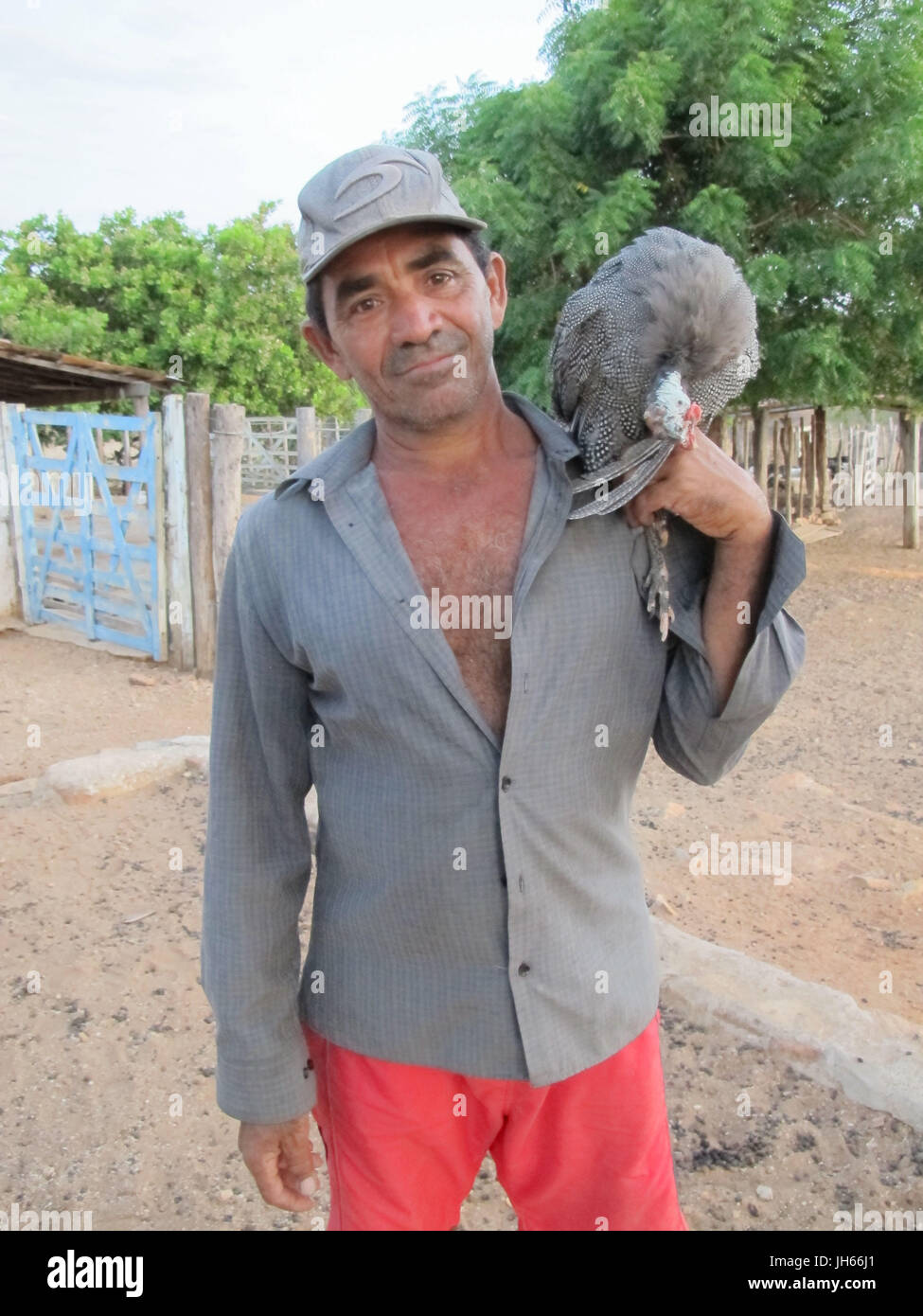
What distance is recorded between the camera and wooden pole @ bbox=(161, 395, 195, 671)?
8.01m

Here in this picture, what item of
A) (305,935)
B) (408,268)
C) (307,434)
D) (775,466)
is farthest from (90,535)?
(775,466)

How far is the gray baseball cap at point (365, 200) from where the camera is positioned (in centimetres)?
163

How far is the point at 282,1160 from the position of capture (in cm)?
187

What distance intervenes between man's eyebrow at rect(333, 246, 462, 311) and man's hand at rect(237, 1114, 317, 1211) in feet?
4.72

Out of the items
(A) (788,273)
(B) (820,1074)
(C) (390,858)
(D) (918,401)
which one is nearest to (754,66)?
(A) (788,273)

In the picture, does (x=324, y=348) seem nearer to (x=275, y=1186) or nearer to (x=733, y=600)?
(x=733, y=600)

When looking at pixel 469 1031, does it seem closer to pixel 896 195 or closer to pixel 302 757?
pixel 302 757

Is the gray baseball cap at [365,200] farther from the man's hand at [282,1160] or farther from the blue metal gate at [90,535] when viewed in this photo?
the blue metal gate at [90,535]

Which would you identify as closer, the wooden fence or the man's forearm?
the man's forearm

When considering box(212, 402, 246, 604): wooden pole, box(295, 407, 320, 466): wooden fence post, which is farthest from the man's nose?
box(295, 407, 320, 466): wooden fence post

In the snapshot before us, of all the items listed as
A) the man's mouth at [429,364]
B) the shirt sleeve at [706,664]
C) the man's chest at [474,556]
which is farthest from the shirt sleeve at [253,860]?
the shirt sleeve at [706,664]

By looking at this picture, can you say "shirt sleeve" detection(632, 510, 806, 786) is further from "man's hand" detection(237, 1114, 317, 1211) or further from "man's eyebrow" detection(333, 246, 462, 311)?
"man's hand" detection(237, 1114, 317, 1211)
